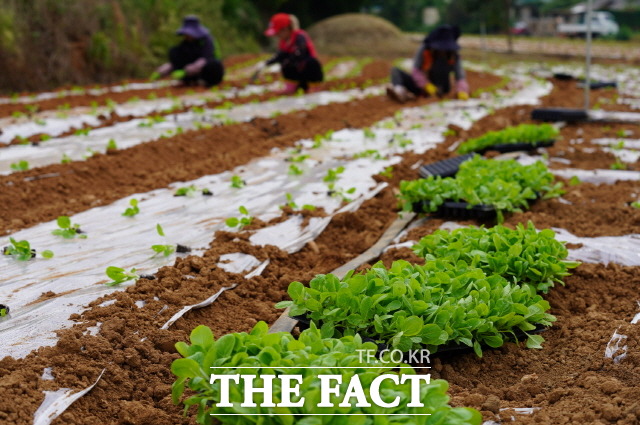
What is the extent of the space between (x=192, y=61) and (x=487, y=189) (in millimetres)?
9689

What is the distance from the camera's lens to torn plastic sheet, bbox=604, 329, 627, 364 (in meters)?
3.06

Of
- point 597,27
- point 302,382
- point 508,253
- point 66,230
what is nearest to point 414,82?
point 66,230

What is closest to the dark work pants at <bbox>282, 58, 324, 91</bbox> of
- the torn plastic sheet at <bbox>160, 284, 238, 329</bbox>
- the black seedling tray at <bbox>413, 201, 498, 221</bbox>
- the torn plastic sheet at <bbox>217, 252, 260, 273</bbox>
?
the black seedling tray at <bbox>413, 201, 498, 221</bbox>

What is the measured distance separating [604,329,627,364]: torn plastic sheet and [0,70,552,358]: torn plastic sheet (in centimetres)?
205

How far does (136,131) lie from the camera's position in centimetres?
848

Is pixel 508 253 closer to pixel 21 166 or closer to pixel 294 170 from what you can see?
pixel 294 170

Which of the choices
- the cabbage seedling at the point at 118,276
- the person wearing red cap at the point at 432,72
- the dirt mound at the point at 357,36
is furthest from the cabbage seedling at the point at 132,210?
the dirt mound at the point at 357,36

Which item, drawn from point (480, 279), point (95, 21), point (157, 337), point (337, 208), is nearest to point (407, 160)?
point (337, 208)

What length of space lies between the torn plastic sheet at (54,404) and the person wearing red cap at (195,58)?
36.1ft

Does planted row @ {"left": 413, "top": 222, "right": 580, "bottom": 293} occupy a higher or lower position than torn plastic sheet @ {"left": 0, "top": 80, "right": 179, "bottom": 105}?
lower

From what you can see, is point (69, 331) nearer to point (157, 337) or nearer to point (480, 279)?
point (157, 337)

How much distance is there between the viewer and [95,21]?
14812 mm

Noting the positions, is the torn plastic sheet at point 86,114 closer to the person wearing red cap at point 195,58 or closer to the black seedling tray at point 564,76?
the person wearing red cap at point 195,58

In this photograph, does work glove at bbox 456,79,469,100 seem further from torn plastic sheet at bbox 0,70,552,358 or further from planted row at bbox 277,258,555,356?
planted row at bbox 277,258,555,356
